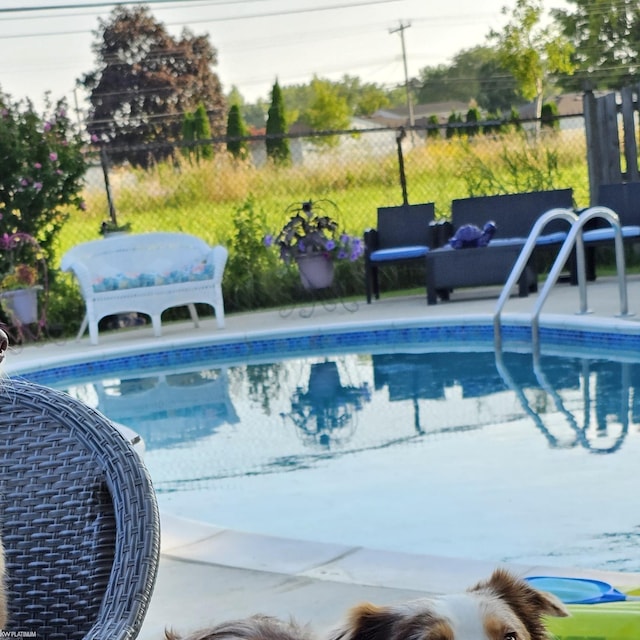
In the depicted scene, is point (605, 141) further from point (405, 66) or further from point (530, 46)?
point (405, 66)

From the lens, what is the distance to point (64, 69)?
43.6 metres

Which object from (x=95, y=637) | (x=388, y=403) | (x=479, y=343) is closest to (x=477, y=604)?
(x=95, y=637)

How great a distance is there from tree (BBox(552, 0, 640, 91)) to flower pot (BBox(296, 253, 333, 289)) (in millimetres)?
24848

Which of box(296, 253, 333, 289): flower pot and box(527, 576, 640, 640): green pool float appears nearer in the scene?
box(527, 576, 640, 640): green pool float

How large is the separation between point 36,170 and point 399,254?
349 cm

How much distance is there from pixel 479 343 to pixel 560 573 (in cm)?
535

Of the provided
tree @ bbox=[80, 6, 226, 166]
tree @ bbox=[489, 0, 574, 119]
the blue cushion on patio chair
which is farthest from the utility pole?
the blue cushion on patio chair

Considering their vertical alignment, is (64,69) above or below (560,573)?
above

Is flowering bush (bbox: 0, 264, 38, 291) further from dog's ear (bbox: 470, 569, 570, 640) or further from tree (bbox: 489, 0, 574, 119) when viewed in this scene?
tree (bbox: 489, 0, 574, 119)

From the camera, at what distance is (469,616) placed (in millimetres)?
1338

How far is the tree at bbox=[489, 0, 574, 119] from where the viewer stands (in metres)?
32.1

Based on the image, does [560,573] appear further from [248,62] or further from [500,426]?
[248,62]

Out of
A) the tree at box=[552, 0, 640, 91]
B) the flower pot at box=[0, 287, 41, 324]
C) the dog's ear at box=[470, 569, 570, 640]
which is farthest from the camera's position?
the tree at box=[552, 0, 640, 91]

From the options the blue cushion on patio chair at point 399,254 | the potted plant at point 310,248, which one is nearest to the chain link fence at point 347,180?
the potted plant at point 310,248
